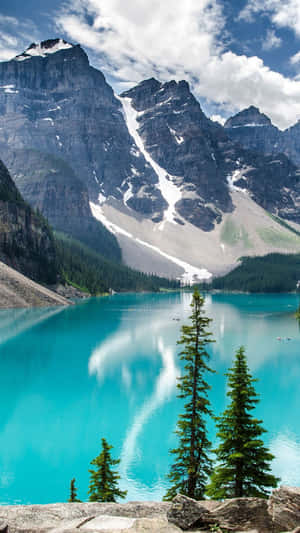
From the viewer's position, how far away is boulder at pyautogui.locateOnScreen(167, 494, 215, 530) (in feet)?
30.4

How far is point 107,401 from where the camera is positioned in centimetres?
3997

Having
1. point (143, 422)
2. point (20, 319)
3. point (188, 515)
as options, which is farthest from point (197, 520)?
point (20, 319)

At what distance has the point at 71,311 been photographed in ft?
381

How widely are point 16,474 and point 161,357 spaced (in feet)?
123

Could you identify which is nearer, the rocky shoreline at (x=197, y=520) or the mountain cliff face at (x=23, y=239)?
the rocky shoreline at (x=197, y=520)

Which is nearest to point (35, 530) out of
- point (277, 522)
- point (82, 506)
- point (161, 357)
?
point (82, 506)

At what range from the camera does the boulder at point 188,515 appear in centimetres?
926

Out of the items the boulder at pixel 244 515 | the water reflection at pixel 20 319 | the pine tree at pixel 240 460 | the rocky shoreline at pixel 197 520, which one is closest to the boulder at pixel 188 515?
the rocky shoreline at pixel 197 520

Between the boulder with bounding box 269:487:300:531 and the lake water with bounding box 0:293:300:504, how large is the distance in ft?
51.3

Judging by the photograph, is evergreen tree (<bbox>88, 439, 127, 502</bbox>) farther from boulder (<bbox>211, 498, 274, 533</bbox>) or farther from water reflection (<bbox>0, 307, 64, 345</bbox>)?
water reflection (<bbox>0, 307, 64, 345</bbox>)

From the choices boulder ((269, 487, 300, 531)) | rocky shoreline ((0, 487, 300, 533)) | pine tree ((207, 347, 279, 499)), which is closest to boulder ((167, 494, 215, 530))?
rocky shoreline ((0, 487, 300, 533))

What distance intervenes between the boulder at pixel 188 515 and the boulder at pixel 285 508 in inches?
57.2

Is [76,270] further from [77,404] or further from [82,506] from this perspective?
[82,506]

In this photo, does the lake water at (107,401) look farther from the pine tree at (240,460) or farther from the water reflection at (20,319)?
the pine tree at (240,460)
